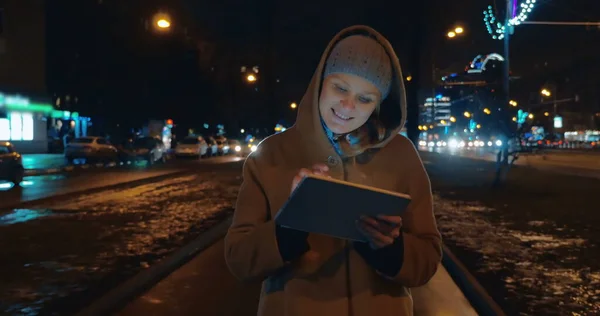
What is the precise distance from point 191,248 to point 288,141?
25.6 ft

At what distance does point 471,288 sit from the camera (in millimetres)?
7352

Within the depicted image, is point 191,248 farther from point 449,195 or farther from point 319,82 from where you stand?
point 449,195

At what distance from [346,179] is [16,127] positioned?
44445 millimetres

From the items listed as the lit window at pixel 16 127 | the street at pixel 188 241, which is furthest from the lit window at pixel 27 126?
the street at pixel 188 241

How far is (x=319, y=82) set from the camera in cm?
239

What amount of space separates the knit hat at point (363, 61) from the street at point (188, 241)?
4587 mm

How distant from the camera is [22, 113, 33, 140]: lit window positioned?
139 ft

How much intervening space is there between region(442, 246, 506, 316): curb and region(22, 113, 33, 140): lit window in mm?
38360

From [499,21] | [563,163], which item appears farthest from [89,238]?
[563,163]

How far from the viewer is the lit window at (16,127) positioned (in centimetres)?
4159

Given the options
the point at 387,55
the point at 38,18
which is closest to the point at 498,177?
the point at 387,55

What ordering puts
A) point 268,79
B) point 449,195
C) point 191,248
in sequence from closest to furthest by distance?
point 191,248 < point 449,195 < point 268,79

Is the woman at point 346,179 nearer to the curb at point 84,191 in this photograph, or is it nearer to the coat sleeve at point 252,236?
the coat sleeve at point 252,236

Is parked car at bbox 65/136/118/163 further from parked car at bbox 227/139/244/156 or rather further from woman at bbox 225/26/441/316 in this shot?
woman at bbox 225/26/441/316
